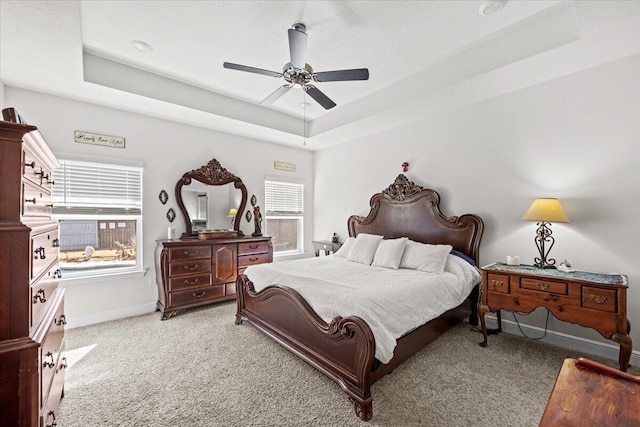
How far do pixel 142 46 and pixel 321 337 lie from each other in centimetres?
325

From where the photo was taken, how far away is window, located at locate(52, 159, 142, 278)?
11.0 ft

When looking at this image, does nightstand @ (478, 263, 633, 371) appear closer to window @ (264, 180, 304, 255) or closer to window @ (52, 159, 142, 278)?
window @ (264, 180, 304, 255)

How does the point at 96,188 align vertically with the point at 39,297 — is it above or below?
above

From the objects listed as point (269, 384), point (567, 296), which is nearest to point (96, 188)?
point (269, 384)

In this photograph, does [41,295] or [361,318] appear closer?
[41,295]

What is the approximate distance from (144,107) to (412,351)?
4163 mm

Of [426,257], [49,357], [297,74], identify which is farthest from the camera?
[426,257]

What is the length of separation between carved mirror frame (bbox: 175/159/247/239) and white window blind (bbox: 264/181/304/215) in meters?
0.54

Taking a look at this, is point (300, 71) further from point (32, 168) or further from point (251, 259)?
point (251, 259)

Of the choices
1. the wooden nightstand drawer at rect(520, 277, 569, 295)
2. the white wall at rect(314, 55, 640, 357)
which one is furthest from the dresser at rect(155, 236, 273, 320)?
the wooden nightstand drawer at rect(520, 277, 569, 295)

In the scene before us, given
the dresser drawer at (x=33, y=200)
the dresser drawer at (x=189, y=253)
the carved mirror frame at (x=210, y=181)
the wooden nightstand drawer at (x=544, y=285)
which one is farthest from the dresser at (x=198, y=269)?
the wooden nightstand drawer at (x=544, y=285)

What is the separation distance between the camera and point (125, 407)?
1974mm

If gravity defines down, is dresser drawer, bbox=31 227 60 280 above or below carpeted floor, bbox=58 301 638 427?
above

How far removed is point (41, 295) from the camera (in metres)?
1.35
